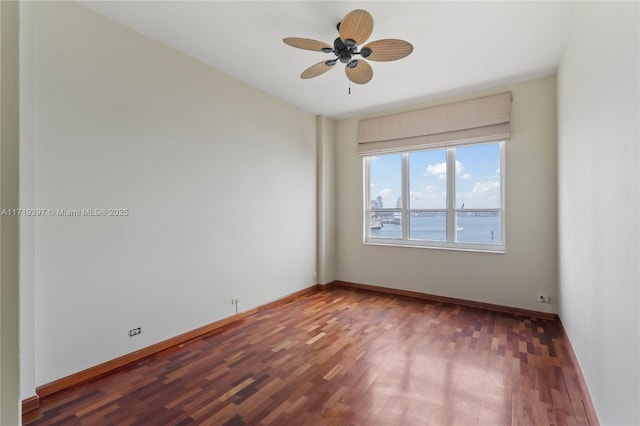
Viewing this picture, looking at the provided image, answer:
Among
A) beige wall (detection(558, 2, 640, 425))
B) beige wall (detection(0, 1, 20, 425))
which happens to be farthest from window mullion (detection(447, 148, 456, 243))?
beige wall (detection(0, 1, 20, 425))

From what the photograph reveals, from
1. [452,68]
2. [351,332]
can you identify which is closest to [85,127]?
[351,332]

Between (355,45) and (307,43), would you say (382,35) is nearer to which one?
(355,45)

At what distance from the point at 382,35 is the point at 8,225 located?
297 centimetres

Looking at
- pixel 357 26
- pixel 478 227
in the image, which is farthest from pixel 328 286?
pixel 357 26

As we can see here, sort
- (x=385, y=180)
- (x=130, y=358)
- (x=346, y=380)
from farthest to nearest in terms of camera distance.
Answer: (x=385, y=180) < (x=130, y=358) < (x=346, y=380)

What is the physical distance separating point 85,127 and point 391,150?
3.76m

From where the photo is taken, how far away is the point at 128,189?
8.66ft

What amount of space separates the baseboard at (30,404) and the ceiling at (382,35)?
113 inches

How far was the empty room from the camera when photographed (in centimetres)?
178

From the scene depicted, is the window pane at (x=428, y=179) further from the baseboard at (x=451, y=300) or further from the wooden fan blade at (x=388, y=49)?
the wooden fan blade at (x=388, y=49)

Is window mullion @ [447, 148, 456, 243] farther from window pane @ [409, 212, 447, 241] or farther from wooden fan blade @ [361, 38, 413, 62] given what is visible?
wooden fan blade @ [361, 38, 413, 62]

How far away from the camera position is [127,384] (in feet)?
7.48

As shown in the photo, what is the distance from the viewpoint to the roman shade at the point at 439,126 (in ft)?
12.6

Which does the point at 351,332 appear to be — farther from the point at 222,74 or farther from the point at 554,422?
the point at 222,74
